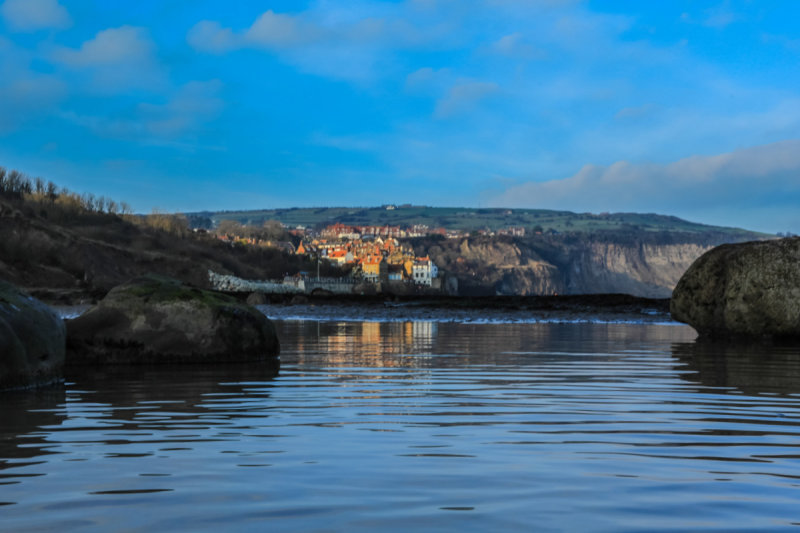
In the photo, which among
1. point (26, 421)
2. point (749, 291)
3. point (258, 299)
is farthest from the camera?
point (258, 299)

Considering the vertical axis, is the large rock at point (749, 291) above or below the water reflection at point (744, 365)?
above

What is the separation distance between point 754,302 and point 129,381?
14193 mm

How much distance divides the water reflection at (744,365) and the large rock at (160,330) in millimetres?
6527

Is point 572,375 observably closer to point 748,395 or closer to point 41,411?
point 748,395

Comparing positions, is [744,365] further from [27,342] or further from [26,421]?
[26,421]

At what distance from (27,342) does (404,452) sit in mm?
6210

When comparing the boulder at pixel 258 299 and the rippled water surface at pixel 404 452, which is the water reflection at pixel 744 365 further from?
the boulder at pixel 258 299

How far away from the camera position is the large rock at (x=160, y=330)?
43.8 feet

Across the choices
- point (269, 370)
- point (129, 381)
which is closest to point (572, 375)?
point (269, 370)

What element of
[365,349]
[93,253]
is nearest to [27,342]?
[365,349]

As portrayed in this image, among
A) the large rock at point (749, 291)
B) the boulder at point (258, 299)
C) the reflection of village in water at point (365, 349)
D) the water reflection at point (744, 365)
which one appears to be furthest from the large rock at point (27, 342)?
the boulder at point (258, 299)

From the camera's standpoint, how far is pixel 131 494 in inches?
178

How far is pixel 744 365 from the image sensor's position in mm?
13250

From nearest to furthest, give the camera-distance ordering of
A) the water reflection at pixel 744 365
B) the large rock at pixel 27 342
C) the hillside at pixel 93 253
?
the large rock at pixel 27 342
the water reflection at pixel 744 365
the hillside at pixel 93 253
